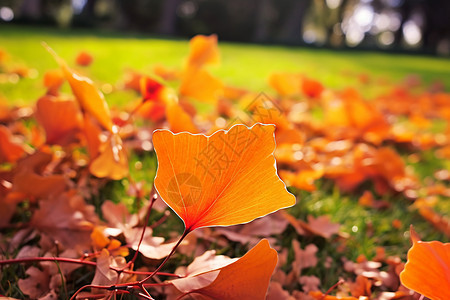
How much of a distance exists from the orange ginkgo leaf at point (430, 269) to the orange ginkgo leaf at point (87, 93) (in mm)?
485

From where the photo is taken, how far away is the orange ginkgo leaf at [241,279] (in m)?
0.52

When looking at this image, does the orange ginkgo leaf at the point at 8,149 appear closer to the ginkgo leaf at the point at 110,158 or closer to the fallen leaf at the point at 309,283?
the ginkgo leaf at the point at 110,158

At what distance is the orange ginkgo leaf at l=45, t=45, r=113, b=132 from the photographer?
661 mm

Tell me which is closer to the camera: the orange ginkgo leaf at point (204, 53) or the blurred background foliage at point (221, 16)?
the orange ginkgo leaf at point (204, 53)

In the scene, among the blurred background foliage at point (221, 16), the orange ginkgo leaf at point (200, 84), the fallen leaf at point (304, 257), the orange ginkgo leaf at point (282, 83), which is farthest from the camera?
A: the blurred background foliage at point (221, 16)

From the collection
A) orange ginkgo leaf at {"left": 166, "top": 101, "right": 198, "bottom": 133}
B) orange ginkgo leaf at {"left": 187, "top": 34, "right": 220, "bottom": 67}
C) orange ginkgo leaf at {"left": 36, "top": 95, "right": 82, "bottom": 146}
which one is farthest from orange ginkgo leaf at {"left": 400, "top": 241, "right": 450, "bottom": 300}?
orange ginkgo leaf at {"left": 36, "top": 95, "right": 82, "bottom": 146}

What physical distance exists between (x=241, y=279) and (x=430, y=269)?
230mm

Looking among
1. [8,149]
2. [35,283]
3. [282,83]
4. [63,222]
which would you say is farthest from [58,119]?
[282,83]

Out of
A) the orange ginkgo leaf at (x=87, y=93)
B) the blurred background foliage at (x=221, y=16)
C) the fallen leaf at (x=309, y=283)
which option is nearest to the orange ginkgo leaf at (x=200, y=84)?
the orange ginkgo leaf at (x=87, y=93)

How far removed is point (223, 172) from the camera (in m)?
0.48

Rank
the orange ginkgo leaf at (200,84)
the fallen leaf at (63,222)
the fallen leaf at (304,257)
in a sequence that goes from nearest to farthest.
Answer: the fallen leaf at (63,222) < the fallen leaf at (304,257) < the orange ginkgo leaf at (200,84)

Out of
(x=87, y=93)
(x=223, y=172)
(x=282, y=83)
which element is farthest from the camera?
(x=282, y=83)

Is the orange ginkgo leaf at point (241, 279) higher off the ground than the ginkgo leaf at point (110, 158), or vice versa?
the ginkgo leaf at point (110, 158)

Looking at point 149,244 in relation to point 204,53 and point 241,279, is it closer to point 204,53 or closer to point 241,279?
point 241,279
